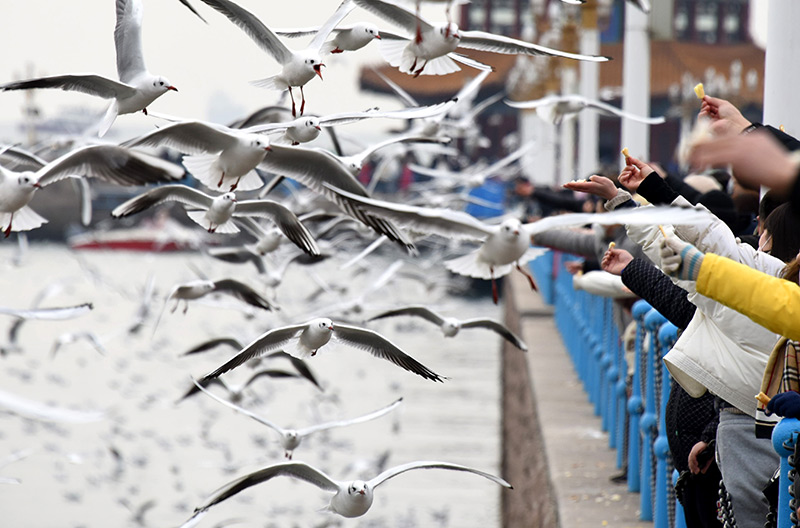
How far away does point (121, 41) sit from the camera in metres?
2.78

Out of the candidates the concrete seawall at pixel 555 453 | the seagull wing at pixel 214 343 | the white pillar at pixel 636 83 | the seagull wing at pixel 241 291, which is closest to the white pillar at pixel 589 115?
the concrete seawall at pixel 555 453

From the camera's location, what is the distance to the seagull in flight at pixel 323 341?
280cm

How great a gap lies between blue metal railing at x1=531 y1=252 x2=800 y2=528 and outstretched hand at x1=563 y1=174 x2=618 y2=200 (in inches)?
28.1

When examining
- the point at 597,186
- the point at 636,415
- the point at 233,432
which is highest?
the point at 597,186

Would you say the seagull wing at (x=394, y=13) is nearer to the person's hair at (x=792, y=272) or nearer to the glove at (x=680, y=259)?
the glove at (x=680, y=259)

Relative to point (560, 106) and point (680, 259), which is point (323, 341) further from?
point (560, 106)

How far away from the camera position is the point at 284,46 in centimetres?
265

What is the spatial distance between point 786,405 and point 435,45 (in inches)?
44.3

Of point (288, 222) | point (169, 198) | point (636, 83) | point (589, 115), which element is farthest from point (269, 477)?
point (589, 115)

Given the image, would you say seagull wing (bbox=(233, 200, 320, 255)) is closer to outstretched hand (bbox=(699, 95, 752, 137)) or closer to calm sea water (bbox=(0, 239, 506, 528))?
outstretched hand (bbox=(699, 95, 752, 137))

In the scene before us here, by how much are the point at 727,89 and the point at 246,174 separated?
24901mm

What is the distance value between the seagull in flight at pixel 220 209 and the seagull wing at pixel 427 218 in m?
0.60

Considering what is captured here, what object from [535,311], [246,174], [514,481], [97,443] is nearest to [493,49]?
[246,174]

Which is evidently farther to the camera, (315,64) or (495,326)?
(495,326)
